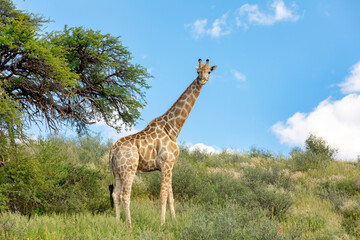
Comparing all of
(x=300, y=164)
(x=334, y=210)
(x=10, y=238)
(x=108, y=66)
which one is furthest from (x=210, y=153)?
(x=10, y=238)

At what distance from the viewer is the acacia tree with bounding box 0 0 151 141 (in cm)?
1327

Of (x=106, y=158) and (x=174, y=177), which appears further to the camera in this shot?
(x=106, y=158)

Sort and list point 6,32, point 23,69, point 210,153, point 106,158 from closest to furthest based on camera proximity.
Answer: point 6,32
point 23,69
point 106,158
point 210,153

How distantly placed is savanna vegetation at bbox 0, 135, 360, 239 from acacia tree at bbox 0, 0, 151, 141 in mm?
1828

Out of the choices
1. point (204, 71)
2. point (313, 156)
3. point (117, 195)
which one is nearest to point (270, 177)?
point (313, 156)

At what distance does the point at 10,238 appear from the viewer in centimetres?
708

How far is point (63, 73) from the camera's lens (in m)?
13.7

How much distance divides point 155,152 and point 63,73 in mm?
6792

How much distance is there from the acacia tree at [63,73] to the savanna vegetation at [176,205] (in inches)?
72.0

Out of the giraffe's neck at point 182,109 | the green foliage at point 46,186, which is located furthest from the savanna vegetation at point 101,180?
the giraffe's neck at point 182,109

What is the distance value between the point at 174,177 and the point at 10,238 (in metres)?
7.16

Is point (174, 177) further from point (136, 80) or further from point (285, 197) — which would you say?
point (136, 80)

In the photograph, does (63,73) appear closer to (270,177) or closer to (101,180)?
(101,180)

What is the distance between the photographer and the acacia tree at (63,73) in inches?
522
